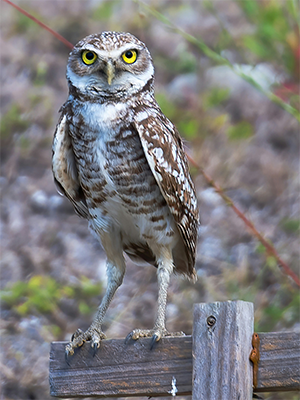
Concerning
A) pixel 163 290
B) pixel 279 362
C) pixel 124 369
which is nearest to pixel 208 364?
pixel 279 362

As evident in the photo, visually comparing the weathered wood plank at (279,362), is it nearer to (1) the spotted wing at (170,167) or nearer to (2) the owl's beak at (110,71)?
(1) the spotted wing at (170,167)

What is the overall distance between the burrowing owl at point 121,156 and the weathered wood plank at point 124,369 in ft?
0.83

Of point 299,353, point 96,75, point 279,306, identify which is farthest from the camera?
point 279,306

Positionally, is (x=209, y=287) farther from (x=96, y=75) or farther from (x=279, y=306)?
(x=96, y=75)

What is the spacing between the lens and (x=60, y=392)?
2055mm

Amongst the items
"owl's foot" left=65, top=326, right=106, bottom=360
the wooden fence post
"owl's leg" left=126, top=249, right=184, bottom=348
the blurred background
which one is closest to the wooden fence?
the wooden fence post

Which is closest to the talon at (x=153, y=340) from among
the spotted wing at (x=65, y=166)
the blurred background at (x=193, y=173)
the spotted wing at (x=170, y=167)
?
the spotted wing at (x=170, y=167)

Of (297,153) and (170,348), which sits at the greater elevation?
(297,153)

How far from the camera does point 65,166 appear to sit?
2.75m

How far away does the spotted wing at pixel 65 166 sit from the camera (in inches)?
106

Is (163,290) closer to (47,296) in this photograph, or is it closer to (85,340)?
(85,340)

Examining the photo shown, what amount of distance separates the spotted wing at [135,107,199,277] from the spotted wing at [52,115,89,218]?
1.28 ft

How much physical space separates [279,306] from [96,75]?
252 cm

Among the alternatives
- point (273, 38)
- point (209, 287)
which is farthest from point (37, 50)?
point (209, 287)
